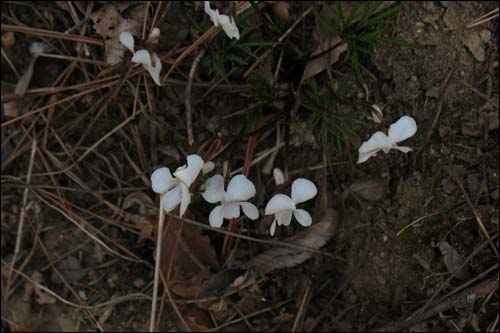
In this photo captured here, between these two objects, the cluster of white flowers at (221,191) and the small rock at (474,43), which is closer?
the cluster of white flowers at (221,191)

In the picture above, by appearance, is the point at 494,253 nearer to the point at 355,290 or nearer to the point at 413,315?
the point at 413,315

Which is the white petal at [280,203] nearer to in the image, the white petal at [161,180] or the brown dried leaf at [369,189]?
the white petal at [161,180]

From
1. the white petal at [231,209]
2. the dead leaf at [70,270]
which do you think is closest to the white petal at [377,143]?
the white petal at [231,209]

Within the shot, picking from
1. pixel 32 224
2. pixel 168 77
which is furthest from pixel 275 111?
pixel 32 224

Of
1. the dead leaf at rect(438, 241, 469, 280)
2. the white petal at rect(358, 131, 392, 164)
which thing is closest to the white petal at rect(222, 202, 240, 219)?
the white petal at rect(358, 131, 392, 164)

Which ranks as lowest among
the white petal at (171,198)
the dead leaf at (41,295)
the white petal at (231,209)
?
the dead leaf at (41,295)
